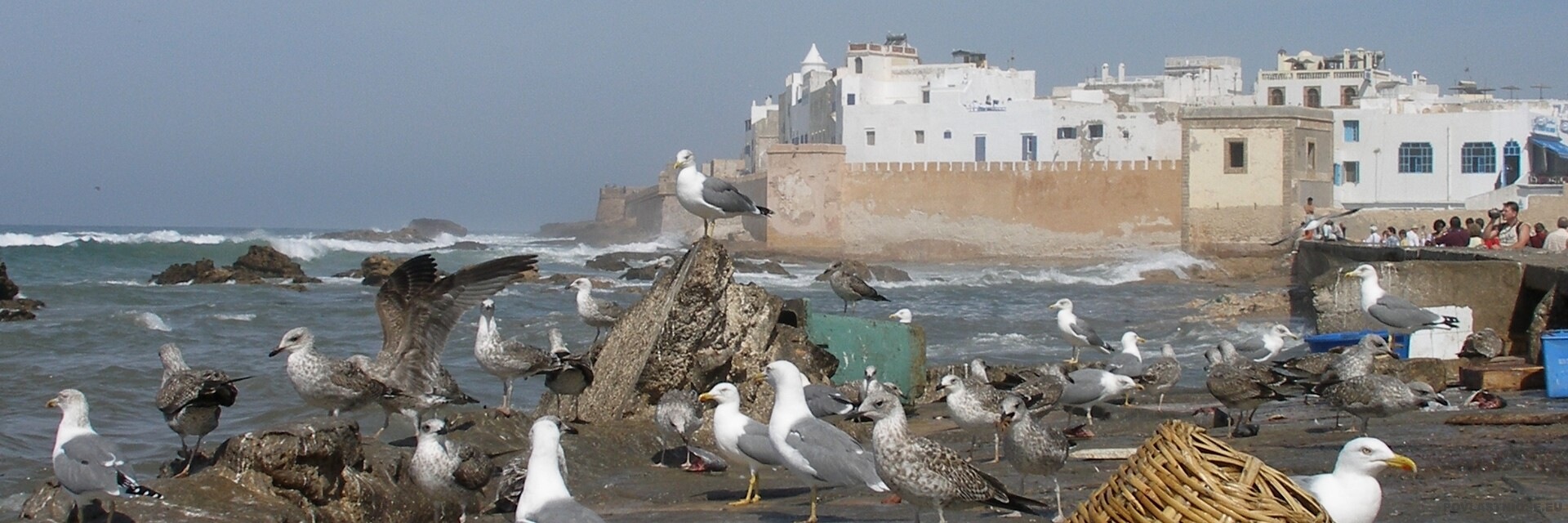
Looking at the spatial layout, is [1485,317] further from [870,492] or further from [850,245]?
[850,245]

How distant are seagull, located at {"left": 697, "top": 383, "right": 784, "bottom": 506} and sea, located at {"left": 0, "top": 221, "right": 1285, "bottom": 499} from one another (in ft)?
8.83

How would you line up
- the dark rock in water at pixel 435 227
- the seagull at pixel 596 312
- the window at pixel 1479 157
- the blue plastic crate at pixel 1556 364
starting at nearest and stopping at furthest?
the blue plastic crate at pixel 1556 364
the seagull at pixel 596 312
the window at pixel 1479 157
the dark rock in water at pixel 435 227

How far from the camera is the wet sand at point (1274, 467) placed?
229 inches

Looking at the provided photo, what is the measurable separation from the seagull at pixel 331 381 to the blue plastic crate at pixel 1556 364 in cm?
622

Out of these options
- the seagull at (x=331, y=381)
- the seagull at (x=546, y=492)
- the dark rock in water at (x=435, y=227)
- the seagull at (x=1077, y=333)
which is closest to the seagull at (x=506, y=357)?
the seagull at (x=331, y=381)

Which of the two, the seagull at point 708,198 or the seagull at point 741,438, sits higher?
the seagull at point 708,198

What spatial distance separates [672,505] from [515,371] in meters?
2.35

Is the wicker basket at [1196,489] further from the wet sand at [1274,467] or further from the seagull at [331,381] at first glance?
the seagull at [331,381]

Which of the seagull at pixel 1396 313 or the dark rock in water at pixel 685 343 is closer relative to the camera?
the dark rock in water at pixel 685 343

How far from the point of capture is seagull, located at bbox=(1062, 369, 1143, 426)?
859cm

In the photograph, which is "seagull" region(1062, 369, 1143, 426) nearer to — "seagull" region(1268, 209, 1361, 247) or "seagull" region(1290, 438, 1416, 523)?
"seagull" region(1290, 438, 1416, 523)

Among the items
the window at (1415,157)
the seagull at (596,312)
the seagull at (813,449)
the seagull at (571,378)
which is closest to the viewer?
the seagull at (813,449)

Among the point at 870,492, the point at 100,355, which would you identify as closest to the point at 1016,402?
the point at 870,492

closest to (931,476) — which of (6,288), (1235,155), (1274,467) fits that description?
(1274,467)
